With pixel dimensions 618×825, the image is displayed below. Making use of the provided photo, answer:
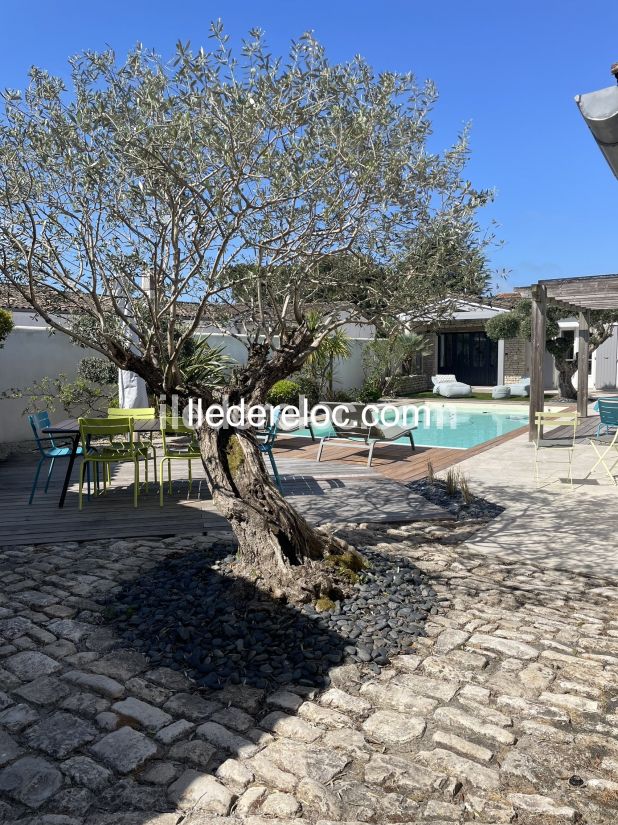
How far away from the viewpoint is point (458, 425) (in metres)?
15.9

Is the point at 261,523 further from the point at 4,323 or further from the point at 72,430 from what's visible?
the point at 4,323

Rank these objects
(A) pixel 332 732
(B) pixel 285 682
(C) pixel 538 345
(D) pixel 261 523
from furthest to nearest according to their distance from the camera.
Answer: (C) pixel 538 345 < (D) pixel 261 523 < (B) pixel 285 682 < (A) pixel 332 732

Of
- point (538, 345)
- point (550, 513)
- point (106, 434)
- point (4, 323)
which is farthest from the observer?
point (538, 345)

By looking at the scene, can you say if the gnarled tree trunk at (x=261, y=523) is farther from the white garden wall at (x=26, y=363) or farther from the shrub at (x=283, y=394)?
the shrub at (x=283, y=394)

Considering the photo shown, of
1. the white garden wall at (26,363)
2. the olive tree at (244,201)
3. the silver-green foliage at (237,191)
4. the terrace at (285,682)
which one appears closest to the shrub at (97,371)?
the white garden wall at (26,363)

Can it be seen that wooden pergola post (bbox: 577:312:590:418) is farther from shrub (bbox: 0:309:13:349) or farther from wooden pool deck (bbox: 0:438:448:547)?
shrub (bbox: 0:309:13:349)

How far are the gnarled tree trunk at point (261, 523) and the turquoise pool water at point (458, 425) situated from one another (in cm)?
666

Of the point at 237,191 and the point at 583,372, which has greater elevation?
the point at 237,191

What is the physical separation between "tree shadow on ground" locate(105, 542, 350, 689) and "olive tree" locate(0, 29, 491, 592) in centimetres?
30

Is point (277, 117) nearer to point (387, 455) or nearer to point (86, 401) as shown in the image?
point (387, 455)

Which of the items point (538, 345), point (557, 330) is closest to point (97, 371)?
point (538, 345)

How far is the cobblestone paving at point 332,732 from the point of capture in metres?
2.34

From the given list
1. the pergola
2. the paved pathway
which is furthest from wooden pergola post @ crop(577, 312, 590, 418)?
the paved pathway

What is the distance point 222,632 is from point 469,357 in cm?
2580
